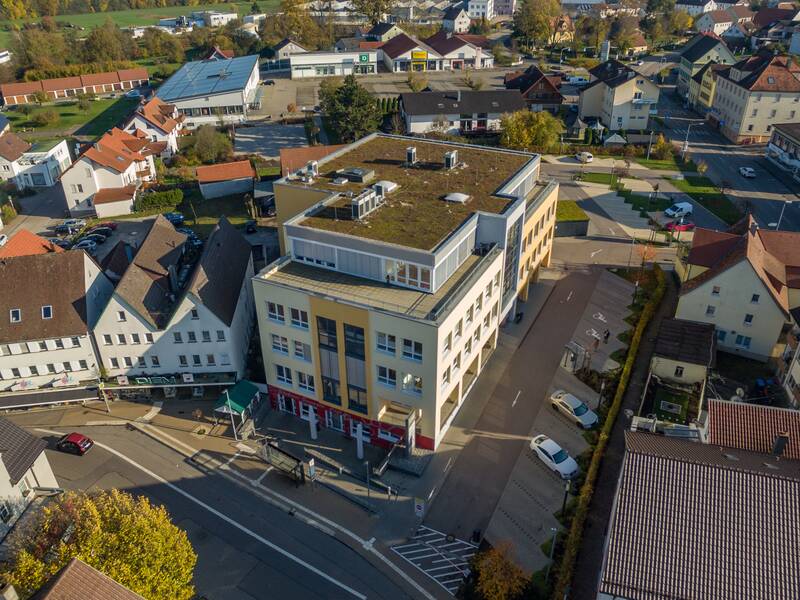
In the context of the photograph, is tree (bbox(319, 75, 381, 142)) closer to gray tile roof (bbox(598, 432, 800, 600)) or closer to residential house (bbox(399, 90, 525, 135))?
residential house (bbox(399, 90, 525, 135))

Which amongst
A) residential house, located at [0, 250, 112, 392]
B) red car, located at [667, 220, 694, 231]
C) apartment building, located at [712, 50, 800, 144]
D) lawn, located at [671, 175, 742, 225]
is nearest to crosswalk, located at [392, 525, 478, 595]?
residential house, located at [0, 250, 112, 392]

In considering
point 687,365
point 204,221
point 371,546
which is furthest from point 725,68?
point 371,546

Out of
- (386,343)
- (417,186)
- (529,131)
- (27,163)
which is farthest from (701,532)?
(27,163)

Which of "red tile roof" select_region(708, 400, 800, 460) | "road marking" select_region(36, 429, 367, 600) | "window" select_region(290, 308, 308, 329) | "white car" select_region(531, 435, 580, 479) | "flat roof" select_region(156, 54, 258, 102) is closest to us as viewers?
"red tile roof" select_region(708, 400, 800, 460)

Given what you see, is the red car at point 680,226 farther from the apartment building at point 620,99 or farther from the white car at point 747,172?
the apartment building at point 620,99

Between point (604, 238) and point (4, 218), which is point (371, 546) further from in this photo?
point (4, 218)

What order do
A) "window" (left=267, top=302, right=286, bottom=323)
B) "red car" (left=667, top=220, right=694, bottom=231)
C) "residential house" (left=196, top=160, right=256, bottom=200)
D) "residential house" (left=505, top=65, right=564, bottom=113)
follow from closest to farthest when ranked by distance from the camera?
"window" (left=267, top=302, right=286, bottom=323), "red car" (left=667, top=220, right=694, bottom=231), "residential house" (left=196, top=160, right=256, bottom=200), "residential house" (left=505, top=65, right=564, bottom=113)

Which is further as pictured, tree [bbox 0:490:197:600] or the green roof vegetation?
the green roof vegetation
